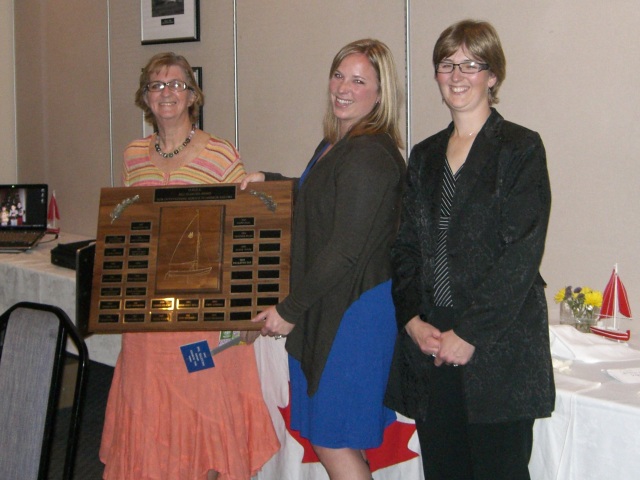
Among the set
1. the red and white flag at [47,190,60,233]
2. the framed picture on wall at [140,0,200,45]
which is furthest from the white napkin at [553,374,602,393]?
the red and white flag at [47,190,60,233]

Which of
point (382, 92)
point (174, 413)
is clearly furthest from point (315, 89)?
point (174, 413)

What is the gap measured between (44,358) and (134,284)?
56 centimetres

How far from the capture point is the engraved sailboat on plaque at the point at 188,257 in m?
2.07

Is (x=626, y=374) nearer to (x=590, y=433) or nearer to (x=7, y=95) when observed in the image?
(x=590, y=433)

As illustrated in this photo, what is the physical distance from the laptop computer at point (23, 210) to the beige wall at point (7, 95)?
78cm

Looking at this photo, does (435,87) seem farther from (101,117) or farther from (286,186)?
(101,117)

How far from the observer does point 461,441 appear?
1691 millimetres

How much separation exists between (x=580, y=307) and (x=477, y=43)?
1.05 m

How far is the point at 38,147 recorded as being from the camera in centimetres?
490

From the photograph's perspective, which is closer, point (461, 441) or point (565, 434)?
point (461, 441)

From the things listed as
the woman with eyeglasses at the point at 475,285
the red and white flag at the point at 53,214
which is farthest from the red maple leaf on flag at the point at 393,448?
the red and white flag at the point at 53,214

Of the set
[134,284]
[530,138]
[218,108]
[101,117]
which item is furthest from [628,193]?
[101,117]

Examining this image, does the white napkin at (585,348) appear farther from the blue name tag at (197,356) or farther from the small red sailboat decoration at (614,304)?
the blue name tag at (197,356)

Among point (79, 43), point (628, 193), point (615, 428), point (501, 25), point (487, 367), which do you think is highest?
point (79, 43)
